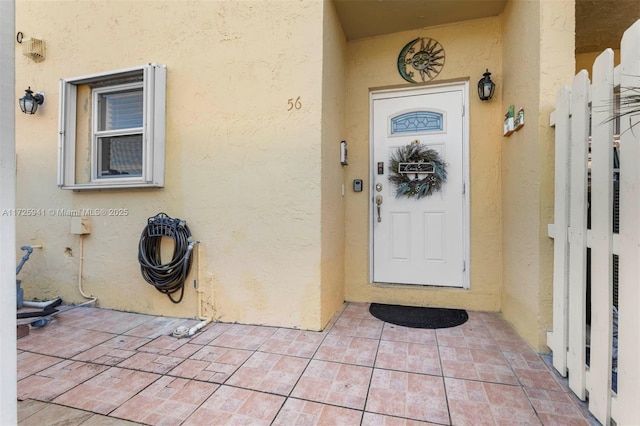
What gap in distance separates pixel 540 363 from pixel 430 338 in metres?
0.69

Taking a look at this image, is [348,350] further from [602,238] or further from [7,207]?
[7,207]

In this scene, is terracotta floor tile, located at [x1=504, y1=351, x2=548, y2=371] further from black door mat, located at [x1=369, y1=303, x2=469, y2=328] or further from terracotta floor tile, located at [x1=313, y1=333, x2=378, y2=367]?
terracotta floor tile, located at [x1=313, y1=333, x2=378, y2=367]

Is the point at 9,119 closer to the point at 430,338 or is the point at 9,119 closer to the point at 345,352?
the point at 345,352

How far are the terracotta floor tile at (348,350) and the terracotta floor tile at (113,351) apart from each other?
1335 millimetres

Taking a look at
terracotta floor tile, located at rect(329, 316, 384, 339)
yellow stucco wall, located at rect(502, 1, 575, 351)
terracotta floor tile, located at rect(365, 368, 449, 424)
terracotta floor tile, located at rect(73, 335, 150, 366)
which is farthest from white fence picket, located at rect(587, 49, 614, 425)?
terracotta floor tile, located at rect(73, 335, 150, 366)

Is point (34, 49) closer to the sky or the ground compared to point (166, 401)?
closer to the sky

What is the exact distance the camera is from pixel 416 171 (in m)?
3.02

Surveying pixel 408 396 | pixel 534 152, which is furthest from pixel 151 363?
pixel 534 152

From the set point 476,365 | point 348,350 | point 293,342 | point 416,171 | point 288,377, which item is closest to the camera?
point 288,377

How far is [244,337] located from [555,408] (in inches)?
77.9

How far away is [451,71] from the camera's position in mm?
2932

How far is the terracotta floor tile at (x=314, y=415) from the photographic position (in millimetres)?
1427

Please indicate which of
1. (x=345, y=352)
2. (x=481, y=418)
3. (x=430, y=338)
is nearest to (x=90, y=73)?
(x=345, y=352)

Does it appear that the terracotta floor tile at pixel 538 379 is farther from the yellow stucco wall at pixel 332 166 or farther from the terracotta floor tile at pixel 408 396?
the yellow stucco wall at pixel 332 166
